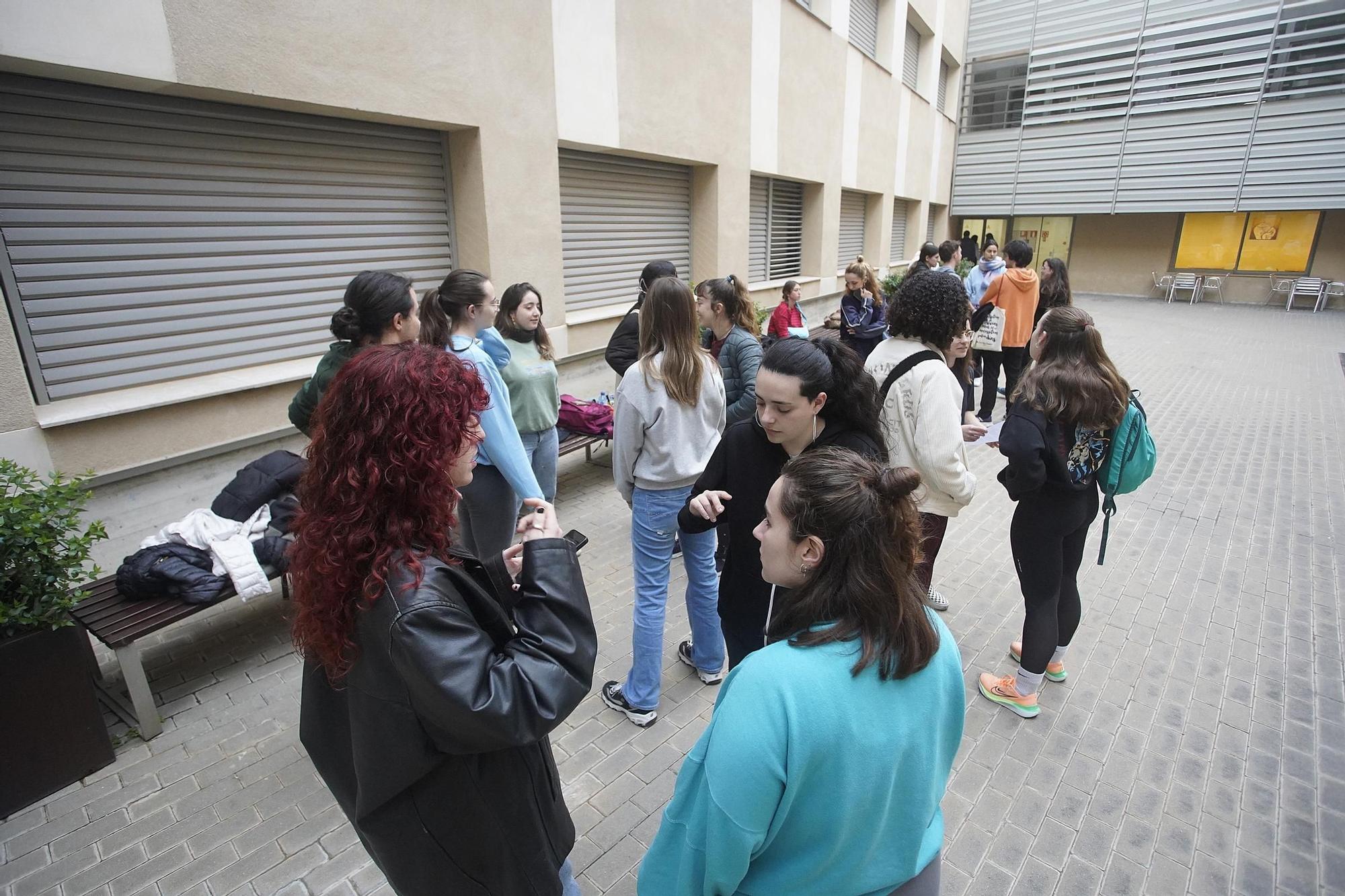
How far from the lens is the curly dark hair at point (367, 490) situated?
4.06 feet

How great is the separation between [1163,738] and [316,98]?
6180mm

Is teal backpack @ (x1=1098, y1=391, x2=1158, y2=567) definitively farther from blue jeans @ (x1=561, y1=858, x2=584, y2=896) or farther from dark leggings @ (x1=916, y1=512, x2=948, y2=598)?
blue jeans @ (x1=561, y1=858, x2=584, y2=896)

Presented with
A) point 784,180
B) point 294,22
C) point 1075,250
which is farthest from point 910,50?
point 294,22

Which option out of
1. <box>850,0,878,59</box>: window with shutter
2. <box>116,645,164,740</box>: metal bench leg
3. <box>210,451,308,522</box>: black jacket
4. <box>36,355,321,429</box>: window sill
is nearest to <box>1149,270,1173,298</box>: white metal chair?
<box>850,0,878,59</box>: window with shutter

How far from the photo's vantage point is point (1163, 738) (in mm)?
3055

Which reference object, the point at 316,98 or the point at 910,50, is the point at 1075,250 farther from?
the point at 316,98

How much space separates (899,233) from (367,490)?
65.3 feet

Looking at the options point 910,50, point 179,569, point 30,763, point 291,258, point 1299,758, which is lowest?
point 1299,758

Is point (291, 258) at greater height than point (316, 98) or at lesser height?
lesser

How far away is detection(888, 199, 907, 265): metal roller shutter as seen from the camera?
18203mm

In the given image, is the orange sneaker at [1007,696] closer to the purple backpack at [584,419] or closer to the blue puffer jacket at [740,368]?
the blue puffer jacket at [740,368]

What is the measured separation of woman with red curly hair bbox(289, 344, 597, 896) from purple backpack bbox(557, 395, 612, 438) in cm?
442

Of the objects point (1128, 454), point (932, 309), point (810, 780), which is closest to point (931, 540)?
point (1128, 454)

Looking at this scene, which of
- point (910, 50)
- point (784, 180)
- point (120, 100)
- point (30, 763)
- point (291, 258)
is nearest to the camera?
point (30, 763)
